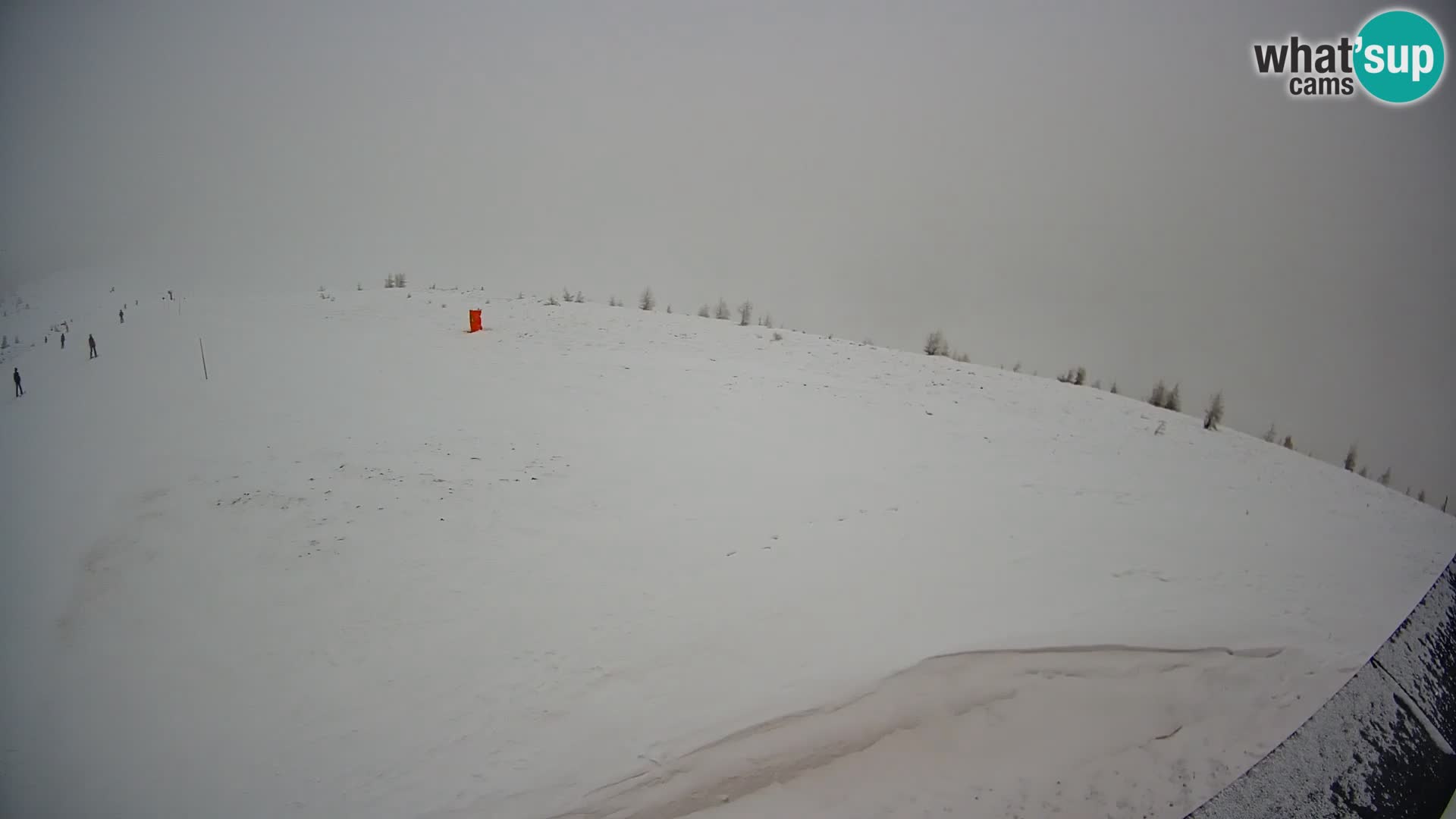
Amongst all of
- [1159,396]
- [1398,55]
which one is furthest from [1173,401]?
[1398,55]

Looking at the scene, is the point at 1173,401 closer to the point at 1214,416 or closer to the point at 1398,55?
the point at 1214,416

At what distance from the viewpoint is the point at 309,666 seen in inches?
149

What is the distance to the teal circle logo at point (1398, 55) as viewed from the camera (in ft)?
10.7

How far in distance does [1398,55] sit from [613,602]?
236 inches

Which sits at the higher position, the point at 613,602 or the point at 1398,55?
the point at 1398,55

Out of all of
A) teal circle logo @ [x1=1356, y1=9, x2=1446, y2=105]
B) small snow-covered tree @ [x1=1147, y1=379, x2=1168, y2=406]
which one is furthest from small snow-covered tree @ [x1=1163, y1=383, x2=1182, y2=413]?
teal circle logo @ [x1=1356, y1=9, x2=1446, y2=105]

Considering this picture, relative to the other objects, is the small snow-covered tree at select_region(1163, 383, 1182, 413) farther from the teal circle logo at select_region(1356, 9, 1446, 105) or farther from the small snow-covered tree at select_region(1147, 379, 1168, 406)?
the teal circle logo at select_region(1356, 9, 1446, 105)

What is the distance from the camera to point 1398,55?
11.3 ft

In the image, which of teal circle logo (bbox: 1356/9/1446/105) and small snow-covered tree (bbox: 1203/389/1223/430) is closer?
teal circle logo (bbox: 1356/9/1446/105)

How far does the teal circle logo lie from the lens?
3.27 metres

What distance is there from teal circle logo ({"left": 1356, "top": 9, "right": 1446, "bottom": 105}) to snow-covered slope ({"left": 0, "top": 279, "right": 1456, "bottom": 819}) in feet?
8.92

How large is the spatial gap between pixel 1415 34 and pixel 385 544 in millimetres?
7499

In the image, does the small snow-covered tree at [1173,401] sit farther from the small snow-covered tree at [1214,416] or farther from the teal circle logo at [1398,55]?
the teal circle logo at [1398,55]

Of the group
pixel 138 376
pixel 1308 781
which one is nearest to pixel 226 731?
pixel 1308 781
